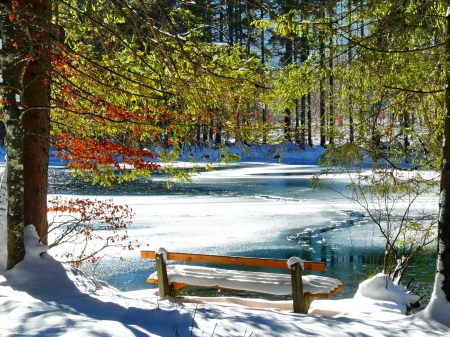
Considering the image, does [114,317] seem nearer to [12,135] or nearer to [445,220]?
[12,135]

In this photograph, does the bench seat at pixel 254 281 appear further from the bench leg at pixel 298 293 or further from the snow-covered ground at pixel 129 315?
the snow-covered ground at pixel 129 315

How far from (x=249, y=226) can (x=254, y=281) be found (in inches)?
339

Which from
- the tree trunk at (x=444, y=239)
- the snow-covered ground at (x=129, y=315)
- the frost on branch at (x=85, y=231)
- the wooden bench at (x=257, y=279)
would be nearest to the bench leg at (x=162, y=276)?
the wooden bench at (x=257, y=279)

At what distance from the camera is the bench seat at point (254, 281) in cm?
676

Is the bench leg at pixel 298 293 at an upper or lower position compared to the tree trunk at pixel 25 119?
lower

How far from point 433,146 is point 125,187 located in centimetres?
1890

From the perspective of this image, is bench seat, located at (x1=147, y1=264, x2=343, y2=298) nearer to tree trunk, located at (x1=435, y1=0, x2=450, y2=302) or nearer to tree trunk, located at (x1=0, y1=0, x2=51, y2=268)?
tree trunk, located at (x1=435, y1=0, x2=450, y2=302)

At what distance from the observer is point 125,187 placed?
24.8m

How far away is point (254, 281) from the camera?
691 cm

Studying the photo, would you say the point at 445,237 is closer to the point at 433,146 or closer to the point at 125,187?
the point at 433,146

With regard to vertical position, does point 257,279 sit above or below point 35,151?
below

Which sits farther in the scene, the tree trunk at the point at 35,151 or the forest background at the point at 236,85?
the tree trunk at the point at 35,151

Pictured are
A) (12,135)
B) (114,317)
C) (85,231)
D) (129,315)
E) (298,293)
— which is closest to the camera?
(114,317)

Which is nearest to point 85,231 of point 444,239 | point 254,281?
point 254,281
